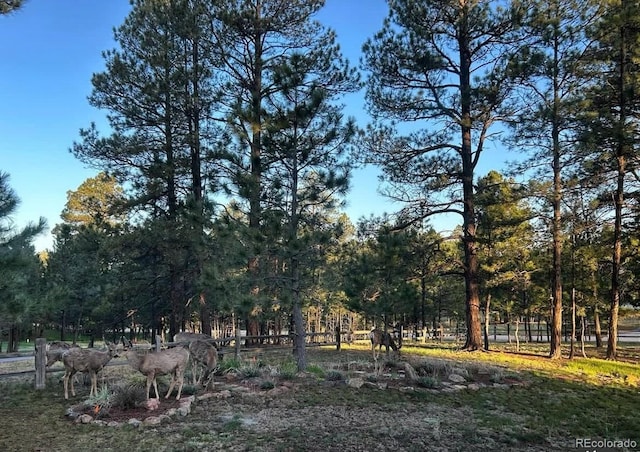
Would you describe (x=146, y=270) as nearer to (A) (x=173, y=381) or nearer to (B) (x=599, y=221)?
(A) (x=173, y=381)

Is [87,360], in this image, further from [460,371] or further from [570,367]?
[570,367]

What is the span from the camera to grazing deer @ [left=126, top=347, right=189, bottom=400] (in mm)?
7059

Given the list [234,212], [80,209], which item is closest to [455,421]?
[234,212]

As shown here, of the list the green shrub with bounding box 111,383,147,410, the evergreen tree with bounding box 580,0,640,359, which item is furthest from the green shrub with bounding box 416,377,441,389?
the evergreen tree with bounding box 580,0,640,359

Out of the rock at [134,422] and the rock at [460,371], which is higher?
the rock at [134,422]

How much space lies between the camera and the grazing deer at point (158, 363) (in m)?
7.06

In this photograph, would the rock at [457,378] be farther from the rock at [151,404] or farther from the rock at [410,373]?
the rock at [151,404]

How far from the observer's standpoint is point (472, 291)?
1570cm

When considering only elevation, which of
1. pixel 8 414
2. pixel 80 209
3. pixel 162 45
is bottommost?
pixel 8 414

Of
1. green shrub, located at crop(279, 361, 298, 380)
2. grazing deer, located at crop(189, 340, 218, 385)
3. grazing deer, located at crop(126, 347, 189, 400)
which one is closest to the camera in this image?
grazing deer, located at crop(126, 347, 189, 400)

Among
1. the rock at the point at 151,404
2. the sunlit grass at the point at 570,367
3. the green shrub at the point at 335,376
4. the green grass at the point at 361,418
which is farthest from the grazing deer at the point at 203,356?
the sunlit grass at the point at 570,367

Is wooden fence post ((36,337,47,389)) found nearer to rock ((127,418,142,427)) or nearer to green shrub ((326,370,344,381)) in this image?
rock ((127,418,142,427))

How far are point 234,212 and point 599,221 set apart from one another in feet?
43.0

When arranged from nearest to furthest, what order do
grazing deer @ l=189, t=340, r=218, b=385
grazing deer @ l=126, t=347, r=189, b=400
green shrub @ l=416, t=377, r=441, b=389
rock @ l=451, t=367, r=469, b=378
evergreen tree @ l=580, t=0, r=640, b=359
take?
grazing deer @ l=126, t=347, r=189, b=400 < grazing deer @ l=189, t=340, r=218, b=385 < green shrub @ l=416, t=377, r=441, b=389 < rock @ l=451, t=367, r=469, b=378 < evergreen tree @ l=580, t=0, r=640, b=359
